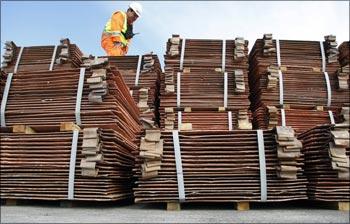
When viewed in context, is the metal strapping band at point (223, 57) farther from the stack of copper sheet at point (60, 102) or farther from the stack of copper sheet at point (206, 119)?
the stack of copper sheet at point (60, 102)

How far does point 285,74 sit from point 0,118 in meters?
5.65

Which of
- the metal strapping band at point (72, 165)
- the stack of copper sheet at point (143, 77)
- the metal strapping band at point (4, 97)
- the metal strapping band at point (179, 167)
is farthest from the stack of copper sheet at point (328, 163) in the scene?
the metal strapping band at point (4, 97)

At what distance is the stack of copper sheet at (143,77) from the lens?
28.8 feet

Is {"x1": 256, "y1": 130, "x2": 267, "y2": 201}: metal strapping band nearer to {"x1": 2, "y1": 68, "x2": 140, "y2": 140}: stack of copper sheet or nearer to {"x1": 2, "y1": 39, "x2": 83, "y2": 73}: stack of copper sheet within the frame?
{"x1": 2, "y1": 68, "x2": 140, "y2": 140}: stack of copper sheet

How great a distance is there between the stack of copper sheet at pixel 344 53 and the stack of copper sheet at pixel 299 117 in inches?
52.8

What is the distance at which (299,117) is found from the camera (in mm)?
8297

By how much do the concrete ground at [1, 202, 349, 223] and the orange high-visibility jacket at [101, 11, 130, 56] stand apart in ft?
16.5

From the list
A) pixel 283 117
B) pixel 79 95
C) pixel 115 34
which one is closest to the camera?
pixel 79 95

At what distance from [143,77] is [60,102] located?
10.7ft

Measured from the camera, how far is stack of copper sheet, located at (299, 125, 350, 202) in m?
5.21

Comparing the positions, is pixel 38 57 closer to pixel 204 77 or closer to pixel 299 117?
pixel 204 77

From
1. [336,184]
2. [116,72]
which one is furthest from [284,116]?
[116,72]

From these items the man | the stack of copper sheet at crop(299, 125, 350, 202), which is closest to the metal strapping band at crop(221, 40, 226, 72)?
the man

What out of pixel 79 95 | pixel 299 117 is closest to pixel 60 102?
pixel 79 95
